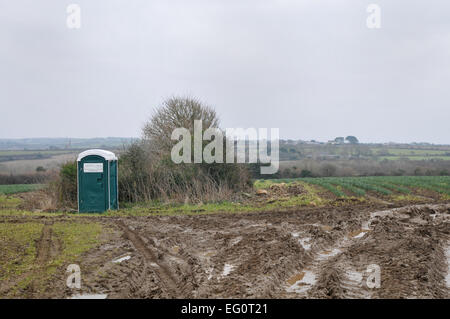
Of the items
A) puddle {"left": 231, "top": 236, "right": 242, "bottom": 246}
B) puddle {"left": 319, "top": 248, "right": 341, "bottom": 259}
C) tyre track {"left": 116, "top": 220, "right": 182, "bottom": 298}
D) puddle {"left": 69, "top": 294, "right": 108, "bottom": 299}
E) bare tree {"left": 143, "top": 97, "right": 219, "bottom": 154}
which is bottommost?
puddle {"left": 319, "top": 248, "right": 341, "bottom": 259}

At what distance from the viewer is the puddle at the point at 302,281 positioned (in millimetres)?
7000

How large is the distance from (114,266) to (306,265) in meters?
3.55

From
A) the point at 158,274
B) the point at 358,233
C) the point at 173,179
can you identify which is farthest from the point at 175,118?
the point at 158,274

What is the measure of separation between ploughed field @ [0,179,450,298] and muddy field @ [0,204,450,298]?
0.02m

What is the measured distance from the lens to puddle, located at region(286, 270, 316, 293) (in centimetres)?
700

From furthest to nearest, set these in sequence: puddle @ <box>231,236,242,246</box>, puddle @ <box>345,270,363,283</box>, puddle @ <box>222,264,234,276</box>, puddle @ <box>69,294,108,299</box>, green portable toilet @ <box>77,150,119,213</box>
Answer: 1. green portable toilet @ <box>77,150,119,213</box>
2. puddle @ <box>231,236,242,246</box>
3. puddle @ <box>222,264,234,276</box>
4. puddle @ <box>345,270,363,283</box>
5. puddle @ <box>69,294,108,299</box>

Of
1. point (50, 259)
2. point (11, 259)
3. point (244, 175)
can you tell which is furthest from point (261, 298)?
point (244, 175)

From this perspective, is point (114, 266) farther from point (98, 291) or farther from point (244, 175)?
point (244, 175)

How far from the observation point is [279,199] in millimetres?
19938

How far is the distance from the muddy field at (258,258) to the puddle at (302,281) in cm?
2

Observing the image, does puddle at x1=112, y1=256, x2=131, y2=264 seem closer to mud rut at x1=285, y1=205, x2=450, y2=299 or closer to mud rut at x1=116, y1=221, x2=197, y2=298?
mud rut at x1=116, y1=221, x2=197, y2=298

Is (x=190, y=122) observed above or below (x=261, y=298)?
above

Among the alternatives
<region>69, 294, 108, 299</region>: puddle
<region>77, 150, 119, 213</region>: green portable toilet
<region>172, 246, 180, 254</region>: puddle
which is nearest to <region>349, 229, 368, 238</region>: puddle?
<region>172, 246, 180, 254</region>: puddle
